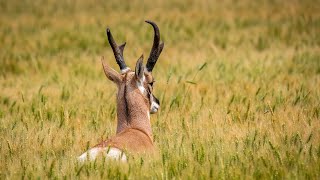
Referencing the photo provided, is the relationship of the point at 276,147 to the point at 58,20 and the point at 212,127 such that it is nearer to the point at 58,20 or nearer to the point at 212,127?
the point at 212,127

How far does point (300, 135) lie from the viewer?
7102 millimetres

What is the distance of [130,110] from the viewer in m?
7.55

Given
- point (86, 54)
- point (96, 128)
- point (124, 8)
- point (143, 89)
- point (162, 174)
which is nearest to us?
point (162, 174)

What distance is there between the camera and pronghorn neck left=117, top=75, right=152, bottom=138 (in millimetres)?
7492

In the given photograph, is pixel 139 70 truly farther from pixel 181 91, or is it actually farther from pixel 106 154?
pixel 181 91

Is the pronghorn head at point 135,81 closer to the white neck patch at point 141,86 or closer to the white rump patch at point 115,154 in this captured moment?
the white neck patch at point 141,86

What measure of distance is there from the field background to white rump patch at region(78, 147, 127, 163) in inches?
3.1

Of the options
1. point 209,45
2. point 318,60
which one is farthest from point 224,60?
point 209,45

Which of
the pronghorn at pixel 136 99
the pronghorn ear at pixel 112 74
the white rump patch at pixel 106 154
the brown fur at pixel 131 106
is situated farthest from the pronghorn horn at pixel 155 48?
the white rump patch at pixel 106 154

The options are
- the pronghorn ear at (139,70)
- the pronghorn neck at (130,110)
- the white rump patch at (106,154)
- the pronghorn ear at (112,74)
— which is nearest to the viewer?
the white rump patch at (106,154)

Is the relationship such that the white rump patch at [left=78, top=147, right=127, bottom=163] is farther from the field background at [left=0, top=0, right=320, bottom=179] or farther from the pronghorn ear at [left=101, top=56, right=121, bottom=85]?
the pronghorn ear at [left=101, top=56, right=121, bottom=85]

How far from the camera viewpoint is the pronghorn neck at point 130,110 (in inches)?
295

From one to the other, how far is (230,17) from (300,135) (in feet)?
42.2

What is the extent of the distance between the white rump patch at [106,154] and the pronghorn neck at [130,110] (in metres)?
1.15
